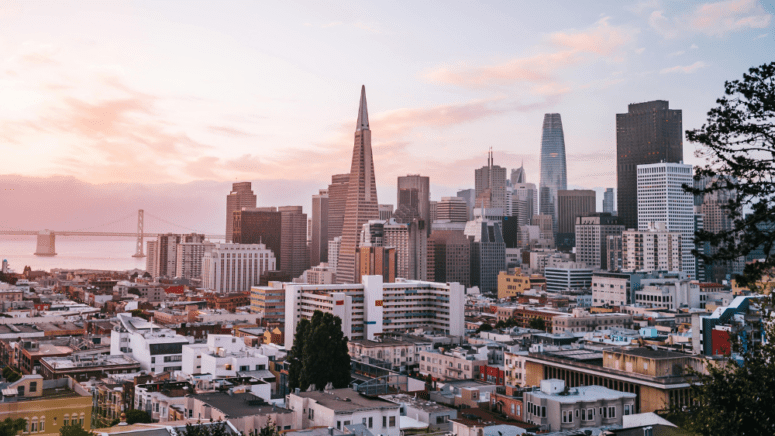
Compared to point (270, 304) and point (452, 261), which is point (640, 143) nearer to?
point (452, 261)

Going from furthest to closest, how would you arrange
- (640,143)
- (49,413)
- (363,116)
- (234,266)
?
(640,143)
(234,266)
(363,116)
(49,413)

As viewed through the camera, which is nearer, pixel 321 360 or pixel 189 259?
pixel 321 360

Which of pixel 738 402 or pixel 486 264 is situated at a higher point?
pixel 738 402

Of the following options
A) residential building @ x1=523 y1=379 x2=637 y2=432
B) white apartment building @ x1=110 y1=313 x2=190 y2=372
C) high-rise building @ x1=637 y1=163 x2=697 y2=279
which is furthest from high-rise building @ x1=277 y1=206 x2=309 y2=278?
residential building @ x1=523 y1=379 x2=637 y2=432

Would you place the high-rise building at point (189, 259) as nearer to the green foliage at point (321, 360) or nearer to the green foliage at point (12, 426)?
the green foliage at point (321, 360)

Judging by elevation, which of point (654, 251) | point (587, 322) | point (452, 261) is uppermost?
point (654, 251)

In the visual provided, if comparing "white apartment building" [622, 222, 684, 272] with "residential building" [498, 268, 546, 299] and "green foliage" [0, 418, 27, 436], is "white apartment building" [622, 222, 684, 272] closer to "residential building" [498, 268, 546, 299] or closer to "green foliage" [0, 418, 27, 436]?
"residential building" [498, 268, 546, 299]

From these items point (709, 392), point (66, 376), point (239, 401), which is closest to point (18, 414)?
point (239, 401)

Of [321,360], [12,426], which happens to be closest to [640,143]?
[321,360]
